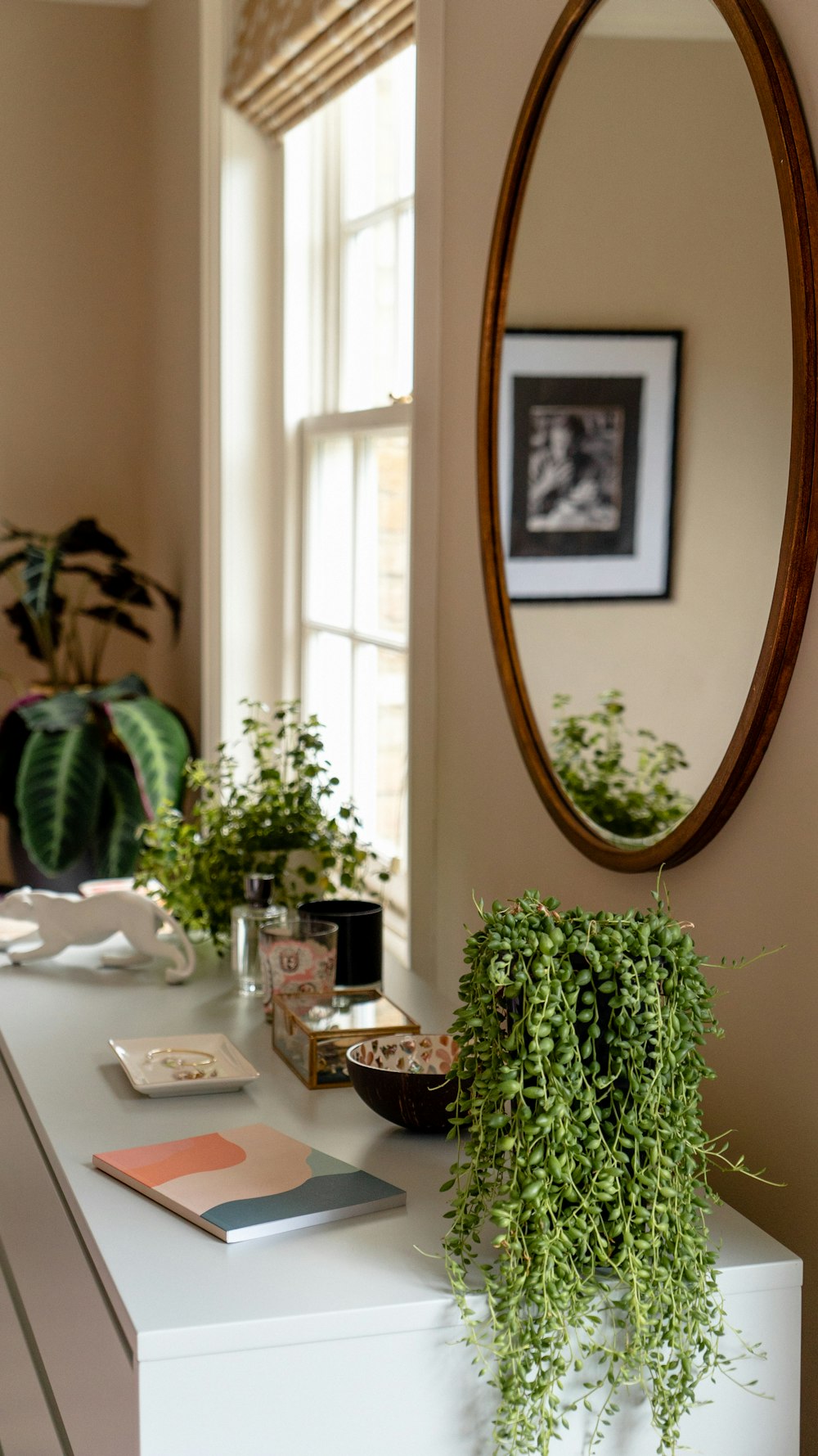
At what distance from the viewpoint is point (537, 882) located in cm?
169

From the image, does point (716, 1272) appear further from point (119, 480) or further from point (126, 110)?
point (126, 110)

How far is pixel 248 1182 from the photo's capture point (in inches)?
45.7

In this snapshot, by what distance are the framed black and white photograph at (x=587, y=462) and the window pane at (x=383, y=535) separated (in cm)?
81

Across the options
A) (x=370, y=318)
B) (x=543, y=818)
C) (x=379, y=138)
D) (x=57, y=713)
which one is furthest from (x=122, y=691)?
(x=543, y=818)

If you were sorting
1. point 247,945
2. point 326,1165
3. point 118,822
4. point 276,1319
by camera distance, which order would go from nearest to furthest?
point 276,1319 → point 326,1165 → point 247,945 → point 118,822

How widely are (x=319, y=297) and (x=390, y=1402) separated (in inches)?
91.8

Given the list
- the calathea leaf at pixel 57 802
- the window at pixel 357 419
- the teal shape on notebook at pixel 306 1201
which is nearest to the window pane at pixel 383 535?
the window at pixel 357 419

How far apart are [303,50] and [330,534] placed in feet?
2.88

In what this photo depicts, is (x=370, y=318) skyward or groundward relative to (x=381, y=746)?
skyward

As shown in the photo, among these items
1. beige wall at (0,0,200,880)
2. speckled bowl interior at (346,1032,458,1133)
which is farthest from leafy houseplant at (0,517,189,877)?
speckled bowl interior at (346,1032,458,1133)

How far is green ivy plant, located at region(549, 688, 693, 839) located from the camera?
1347mm

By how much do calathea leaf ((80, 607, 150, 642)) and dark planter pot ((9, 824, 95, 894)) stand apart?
1.87 ft

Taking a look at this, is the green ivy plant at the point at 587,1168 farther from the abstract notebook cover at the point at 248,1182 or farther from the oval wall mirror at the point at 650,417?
the oval wall mirror at the point at 650,417

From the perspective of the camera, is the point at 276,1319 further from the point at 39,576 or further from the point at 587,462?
the point at 39,576
